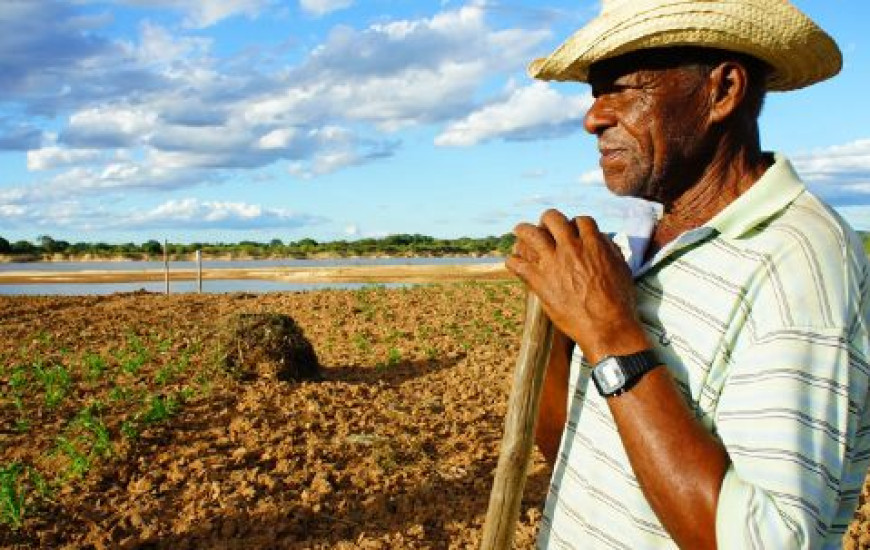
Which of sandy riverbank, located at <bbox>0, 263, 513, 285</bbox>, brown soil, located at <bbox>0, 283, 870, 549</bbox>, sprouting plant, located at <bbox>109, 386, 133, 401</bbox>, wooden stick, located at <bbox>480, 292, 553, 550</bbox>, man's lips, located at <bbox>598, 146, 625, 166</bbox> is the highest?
man's lips, located at <bbox>598, 146, 625, 166</bbox>

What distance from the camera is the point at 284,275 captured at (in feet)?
123

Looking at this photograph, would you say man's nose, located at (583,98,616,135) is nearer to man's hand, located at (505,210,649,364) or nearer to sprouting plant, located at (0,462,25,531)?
man's hand, located at (505,210,649,364)

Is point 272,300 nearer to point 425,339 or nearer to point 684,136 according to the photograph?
point 425,339

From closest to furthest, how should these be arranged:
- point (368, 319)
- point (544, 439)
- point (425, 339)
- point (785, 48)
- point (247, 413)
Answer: point (785, 48), point (544, 439), point (247, 413), point (425, 339), point (368, 319)

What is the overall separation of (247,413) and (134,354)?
12.9 ft

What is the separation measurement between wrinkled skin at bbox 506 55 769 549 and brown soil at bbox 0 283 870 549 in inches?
127

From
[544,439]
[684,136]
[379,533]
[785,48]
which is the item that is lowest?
[379,533]

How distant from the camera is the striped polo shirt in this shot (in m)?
1.33

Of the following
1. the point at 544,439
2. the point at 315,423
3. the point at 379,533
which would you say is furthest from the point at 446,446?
the point at 544,439

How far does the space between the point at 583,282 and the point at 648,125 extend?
392 millimetres

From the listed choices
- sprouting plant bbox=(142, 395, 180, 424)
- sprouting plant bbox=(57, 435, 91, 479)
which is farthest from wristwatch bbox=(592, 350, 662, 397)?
sprouting plant bbox=(142, 395, 180, 424)

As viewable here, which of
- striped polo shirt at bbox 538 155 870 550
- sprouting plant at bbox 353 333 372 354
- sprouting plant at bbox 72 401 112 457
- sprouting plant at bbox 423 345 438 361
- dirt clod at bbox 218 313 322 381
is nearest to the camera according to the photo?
striped polo shirt at bbox 538 155 870 550

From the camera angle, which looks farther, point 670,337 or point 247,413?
point 247,413

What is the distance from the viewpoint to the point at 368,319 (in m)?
13.7
